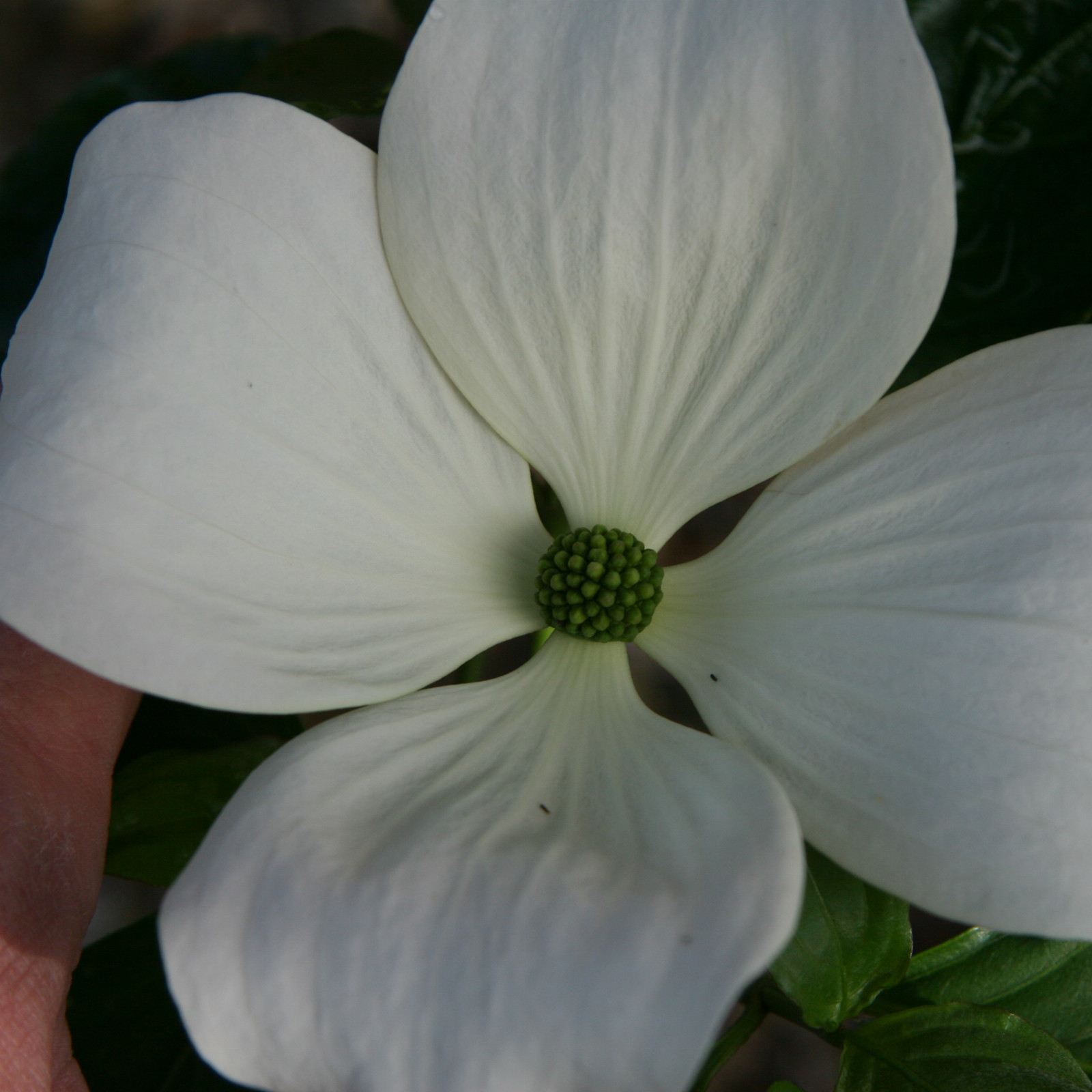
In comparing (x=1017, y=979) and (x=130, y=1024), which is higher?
(x=1017, y=979)

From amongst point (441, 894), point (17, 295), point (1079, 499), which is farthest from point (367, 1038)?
point (17, 295)

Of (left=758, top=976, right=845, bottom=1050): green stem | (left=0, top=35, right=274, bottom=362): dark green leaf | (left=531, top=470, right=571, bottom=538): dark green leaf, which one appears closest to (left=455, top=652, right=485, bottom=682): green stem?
(left=531, top=470, right=571, bottom=538): dark green leaf

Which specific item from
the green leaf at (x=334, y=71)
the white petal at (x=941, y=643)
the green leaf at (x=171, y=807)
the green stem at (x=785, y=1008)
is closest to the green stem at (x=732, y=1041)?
the green stem at (x=785, y=1008)

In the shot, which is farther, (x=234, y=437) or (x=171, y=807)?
(x=171, y=807)

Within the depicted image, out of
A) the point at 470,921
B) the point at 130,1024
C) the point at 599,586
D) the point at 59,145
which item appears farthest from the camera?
the point at 59,145

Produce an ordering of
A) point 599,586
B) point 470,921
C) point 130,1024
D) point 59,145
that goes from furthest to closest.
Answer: point 59,145, point 130,1024, point 599,586, point 470,921

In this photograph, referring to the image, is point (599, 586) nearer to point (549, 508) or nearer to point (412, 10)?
point (549, 508)

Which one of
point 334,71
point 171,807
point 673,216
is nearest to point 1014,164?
point 673,216
